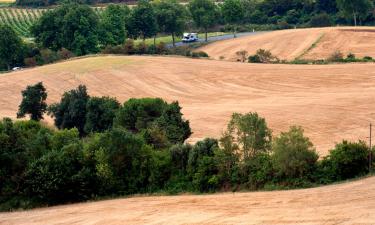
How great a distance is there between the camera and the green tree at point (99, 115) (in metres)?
55.7

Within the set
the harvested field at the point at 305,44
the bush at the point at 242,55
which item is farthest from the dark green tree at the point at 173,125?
the harvested field at the point at 305,44

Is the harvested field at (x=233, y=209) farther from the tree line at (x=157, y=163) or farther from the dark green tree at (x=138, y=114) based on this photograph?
the dark green tree at (x=138, y=114)

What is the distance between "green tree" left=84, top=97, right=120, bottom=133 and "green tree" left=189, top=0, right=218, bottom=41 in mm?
53407

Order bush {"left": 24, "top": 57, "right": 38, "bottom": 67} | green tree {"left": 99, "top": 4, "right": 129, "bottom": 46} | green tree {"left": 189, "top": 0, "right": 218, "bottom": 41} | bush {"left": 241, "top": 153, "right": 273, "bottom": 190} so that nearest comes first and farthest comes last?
bush {"left": 241, "top": 153, "right": 273, "bottom": 190} → bush {"left": 24, "top": 57, "right": 38, "bottom": 67} → green tree {"left": 99, "top": 4, "right": 129, "bottom": 46} → green tree {"left": 189, "top": 0, "right": 218, "bottom": 41}

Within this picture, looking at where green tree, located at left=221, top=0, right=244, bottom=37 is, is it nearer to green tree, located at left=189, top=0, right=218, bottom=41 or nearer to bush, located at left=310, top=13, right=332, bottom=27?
green tree, located at left=189, top=0, right=218, bottom=41

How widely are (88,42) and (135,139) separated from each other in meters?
56.5

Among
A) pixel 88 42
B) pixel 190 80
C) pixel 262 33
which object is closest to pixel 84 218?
pixel 190 80

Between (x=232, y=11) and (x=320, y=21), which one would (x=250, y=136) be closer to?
(x=232, y=11)

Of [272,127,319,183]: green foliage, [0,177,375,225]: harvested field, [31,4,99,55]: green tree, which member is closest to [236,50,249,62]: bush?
[31,4,99,55]: green tree

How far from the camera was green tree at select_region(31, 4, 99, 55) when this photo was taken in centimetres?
9825

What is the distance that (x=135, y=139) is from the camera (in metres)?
43.8

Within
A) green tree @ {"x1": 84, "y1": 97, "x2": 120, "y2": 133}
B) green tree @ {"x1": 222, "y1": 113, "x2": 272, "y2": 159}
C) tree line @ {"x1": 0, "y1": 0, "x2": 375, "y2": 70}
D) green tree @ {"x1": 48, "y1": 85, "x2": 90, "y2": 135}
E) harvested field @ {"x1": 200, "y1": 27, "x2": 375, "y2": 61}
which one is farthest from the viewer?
tree line @ {"x1": 0, "y1": 0, "x2": 375, "y2": 70}

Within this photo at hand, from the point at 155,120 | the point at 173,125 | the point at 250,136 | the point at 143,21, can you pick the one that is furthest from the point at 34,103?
the point at 143,21

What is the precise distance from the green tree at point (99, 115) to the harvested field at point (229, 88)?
598 centimetres
